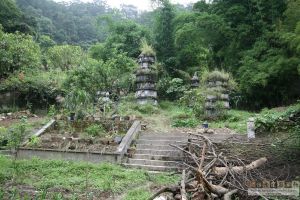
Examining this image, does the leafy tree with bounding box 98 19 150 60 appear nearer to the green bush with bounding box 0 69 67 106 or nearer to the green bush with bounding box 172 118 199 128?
the green bush with bounding box 0 69 67 106

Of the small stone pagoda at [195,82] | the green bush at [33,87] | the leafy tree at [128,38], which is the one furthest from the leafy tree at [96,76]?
the leafy tree at [128,38]

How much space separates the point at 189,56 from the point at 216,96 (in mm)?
8582

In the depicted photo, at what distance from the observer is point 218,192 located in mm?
6000

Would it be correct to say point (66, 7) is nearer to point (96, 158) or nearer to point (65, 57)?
point (65, 57)

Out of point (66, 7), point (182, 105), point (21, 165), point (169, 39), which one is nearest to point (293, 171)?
point (21, 165)

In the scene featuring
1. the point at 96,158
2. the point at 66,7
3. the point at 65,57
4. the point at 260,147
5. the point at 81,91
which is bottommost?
the point at 96,158

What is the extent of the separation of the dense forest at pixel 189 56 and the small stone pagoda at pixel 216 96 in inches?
91.1

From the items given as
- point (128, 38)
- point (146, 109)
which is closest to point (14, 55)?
point (146, 109)

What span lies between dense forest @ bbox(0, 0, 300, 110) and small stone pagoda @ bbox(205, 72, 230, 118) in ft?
7.59

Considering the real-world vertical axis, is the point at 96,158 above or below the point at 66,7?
below

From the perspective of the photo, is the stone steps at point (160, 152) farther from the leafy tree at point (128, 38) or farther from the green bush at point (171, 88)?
the leafy tree at point (128, 38)

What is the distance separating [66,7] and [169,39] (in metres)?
28.8


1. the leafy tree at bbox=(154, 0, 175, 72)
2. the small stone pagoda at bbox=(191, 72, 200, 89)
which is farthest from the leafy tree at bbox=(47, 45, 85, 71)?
the small stone pagoda at bbox=(191, 72, 200, 89)

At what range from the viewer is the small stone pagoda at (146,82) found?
19828 millimetres
